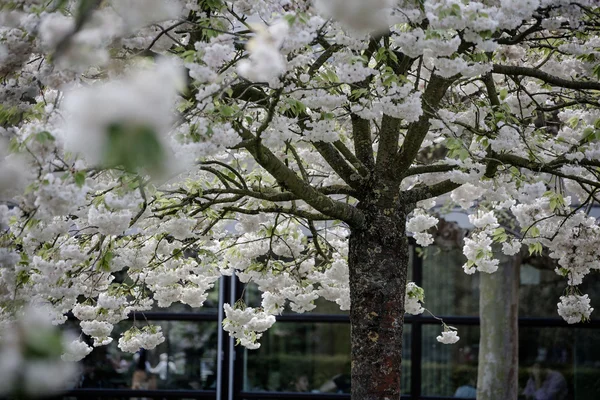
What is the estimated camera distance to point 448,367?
1073cm

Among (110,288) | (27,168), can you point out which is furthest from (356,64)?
(110,288)

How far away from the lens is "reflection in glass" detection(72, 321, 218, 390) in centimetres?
1069

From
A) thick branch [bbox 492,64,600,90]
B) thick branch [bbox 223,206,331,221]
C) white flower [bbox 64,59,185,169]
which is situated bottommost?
white flower [bbox 64,59,185,169]

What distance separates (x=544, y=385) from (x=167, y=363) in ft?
16.7

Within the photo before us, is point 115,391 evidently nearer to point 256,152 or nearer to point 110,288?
point 110,288

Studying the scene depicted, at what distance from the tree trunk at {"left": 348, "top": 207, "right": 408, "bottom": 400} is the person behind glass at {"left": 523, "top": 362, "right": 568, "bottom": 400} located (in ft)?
19.6

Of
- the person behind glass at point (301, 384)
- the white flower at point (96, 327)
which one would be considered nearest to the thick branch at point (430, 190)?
the white flower at point (96, 327)

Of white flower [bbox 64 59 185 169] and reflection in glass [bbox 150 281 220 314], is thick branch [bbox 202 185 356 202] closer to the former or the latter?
white flower [bbox 64 59 185 169]

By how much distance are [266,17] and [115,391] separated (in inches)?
297

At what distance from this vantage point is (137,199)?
4207mm

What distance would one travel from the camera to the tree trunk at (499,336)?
9.46m

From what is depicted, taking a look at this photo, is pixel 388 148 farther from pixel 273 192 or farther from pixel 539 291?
pixel 539 291

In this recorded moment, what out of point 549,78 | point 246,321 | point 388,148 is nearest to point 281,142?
point 388,148

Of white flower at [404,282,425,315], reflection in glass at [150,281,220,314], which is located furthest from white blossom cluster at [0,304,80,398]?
reflection in glass at [150,281,220,314]
